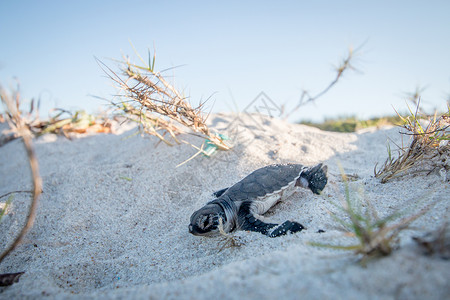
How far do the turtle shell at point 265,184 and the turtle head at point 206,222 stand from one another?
1.08 feet

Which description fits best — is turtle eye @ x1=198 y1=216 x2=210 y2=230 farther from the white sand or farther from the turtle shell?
the turtle shell

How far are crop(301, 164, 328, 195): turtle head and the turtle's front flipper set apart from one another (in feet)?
2.41

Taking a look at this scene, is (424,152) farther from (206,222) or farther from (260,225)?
(206,222)

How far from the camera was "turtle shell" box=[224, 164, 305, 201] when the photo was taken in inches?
91.6

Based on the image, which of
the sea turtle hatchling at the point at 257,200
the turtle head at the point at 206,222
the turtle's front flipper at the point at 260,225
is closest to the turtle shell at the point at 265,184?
the sea turtle hatchling at the point at 257,200

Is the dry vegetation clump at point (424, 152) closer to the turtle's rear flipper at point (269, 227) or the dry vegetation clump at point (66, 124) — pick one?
the turtle's rear flipper at point (269, 227)

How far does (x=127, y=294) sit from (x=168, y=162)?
2300 millimetres

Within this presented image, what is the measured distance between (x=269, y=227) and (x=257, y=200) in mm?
390

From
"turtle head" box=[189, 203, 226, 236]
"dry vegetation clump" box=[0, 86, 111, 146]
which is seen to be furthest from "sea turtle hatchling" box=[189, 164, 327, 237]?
"dry vegetation clump" box=[0, 86, 111, 146]

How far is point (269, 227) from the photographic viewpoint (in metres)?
1.94

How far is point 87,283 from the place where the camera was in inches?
67.7

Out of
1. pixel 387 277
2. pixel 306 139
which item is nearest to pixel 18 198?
pixel 387 277

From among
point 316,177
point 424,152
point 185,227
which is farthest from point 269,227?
point 424,152

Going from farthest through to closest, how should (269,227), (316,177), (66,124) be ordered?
(66,124), (316,177), (269,227)
